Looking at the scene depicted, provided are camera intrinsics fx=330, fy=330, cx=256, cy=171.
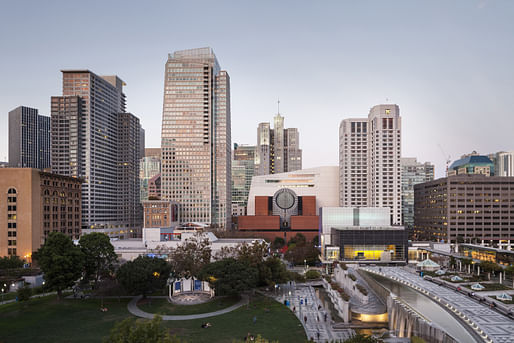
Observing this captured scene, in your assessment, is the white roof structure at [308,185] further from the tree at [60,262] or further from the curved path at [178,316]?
the tree at [60,262]

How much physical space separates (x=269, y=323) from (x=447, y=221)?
132 meters

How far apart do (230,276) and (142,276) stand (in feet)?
51.2

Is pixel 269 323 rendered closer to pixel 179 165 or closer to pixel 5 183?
pixel 5 183

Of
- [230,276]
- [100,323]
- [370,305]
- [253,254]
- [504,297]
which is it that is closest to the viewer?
[100,323]

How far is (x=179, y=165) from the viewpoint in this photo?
178000mm

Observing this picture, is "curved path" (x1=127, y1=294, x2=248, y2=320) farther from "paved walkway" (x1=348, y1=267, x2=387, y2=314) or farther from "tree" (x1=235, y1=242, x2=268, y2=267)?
"paved walkway" (x1=348, y1=267, x2=387, y2=314)

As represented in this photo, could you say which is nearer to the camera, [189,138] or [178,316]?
[178,316]

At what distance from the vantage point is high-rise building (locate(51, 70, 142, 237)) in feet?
552

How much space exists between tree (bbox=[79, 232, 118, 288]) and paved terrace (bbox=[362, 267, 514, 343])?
6107 centimetres

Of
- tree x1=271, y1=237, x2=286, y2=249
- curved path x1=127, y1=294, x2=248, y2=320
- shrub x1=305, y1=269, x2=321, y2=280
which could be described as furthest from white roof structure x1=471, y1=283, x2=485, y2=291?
tree x1=271, y1=237, x2=286, y2=249

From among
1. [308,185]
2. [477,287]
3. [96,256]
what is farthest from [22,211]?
[308,185]

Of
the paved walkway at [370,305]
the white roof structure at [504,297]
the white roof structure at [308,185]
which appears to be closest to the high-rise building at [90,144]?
the white roof structure at [308,185]

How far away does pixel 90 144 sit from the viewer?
17212 cm

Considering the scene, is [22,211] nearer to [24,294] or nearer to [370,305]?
[24,294]
